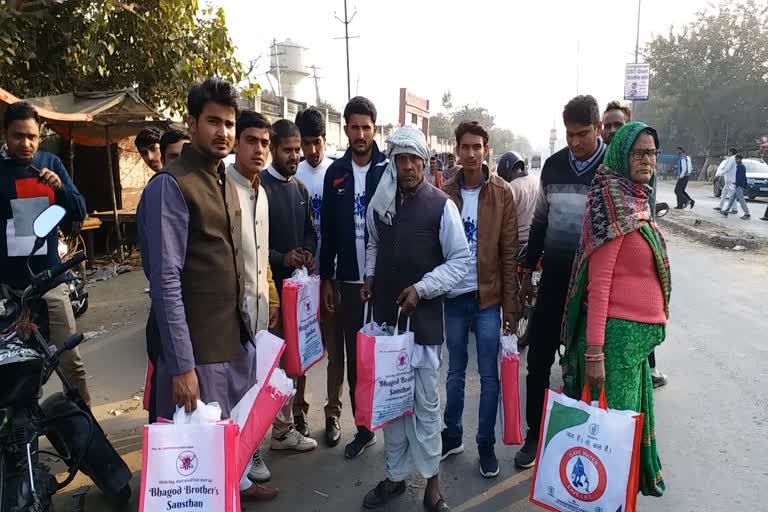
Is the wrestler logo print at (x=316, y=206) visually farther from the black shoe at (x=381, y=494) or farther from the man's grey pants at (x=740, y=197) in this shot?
the man's grey pants at (x=740, y=197)

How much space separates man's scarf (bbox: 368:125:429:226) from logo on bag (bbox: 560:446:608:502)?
135 centimetres

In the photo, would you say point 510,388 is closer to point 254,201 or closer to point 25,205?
point 254,201

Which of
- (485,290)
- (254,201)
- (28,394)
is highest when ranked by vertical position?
(254,201)

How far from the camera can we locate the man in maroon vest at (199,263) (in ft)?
6.87

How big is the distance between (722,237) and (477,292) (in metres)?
9.81

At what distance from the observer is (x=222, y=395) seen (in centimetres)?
239

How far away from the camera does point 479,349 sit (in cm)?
319

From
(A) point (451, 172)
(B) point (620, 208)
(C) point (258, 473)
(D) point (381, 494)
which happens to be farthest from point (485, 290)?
(A) point (451, 172)

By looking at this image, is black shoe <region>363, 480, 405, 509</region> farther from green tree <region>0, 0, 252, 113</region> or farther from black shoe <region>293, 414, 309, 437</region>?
green tree <region>0, 0, 252, 113</region>

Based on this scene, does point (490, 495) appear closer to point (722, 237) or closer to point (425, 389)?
point (425, 389)

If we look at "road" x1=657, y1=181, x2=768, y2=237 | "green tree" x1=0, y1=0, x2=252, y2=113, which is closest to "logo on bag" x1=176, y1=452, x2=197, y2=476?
"green tree" x1=0, y1=0, x2=252, y2=113

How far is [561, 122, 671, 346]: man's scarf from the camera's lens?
7.65 ft

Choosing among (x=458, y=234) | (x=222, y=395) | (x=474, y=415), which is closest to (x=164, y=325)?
(x=222, y=395)

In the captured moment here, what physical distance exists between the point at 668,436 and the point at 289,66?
4340 cm
